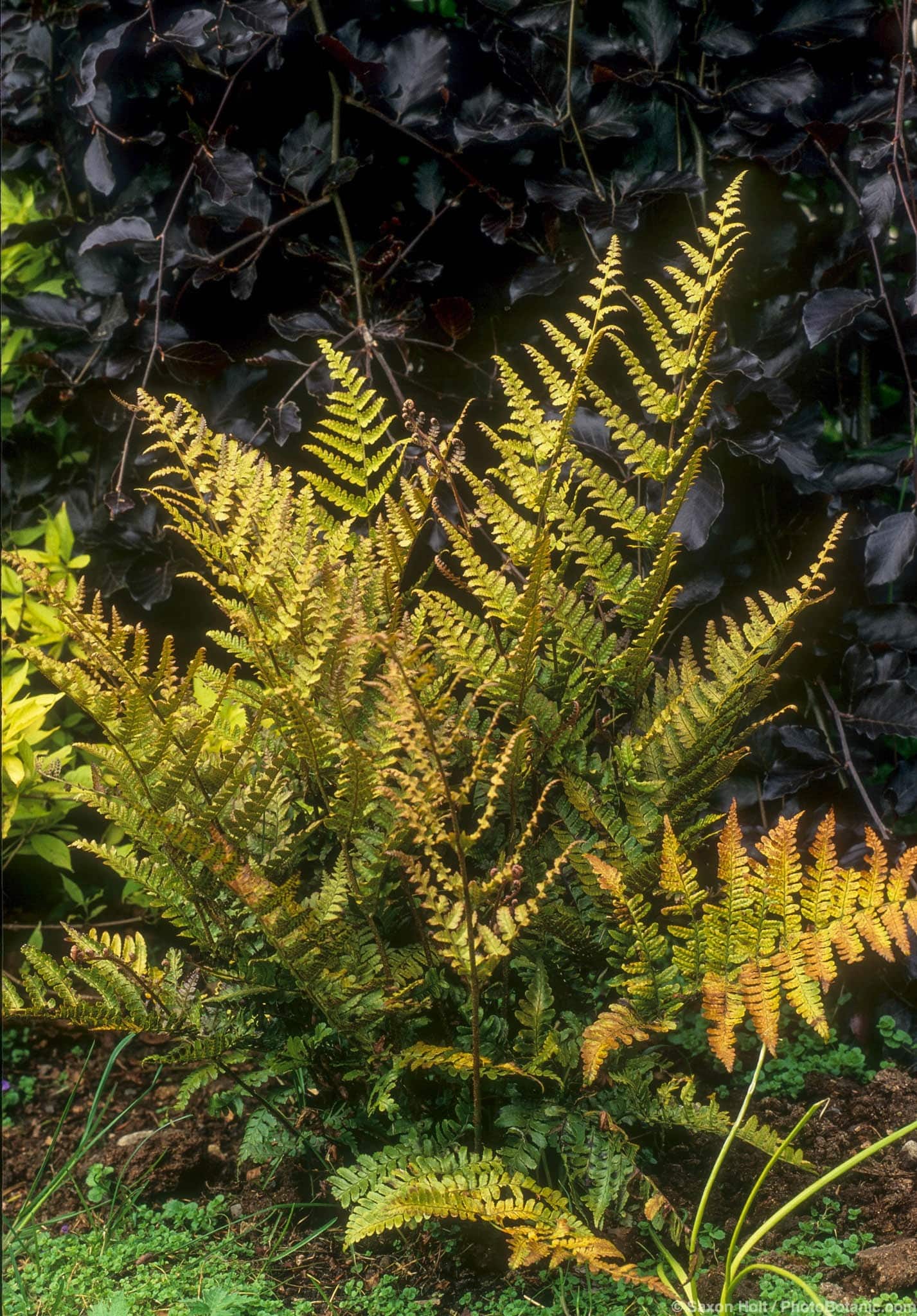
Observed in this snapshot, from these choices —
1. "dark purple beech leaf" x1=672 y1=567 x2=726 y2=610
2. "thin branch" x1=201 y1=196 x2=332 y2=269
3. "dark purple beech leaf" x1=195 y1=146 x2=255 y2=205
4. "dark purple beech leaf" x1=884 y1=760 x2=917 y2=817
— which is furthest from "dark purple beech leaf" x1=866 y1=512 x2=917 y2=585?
"dark purple beech leaf" x1=195 y1=146 x2=255 y2=205

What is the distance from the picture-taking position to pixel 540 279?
1.80 m

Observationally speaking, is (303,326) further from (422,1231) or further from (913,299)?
(422,1231)

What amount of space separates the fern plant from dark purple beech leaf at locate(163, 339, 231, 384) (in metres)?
0.58

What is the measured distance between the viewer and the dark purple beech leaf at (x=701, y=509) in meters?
1.62

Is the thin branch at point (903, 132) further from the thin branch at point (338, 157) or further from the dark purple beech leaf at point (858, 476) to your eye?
the thin branch at point (338, 157)

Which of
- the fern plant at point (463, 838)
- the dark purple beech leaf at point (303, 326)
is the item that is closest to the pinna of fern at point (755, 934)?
the fern plant at point (463, 838)

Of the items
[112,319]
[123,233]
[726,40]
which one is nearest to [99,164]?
[123,233]

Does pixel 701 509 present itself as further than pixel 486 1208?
Yes

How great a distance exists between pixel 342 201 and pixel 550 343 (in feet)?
1.47

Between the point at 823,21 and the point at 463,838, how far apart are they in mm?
1484

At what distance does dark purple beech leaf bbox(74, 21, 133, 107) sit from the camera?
1820 millimetres

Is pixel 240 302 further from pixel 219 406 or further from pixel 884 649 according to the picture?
pixel 884 649

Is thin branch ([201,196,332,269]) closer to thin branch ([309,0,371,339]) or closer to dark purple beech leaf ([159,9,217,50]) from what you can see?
thin branch ([309,0,371,339])

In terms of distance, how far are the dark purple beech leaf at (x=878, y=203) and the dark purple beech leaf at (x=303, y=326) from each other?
2.88 feet
